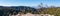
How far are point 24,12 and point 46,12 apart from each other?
483 millimetres

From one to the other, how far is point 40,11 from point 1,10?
0.83 meters

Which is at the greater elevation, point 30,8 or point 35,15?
point 30,8

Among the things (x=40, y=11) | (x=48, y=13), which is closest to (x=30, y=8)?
(x=40, y=11)

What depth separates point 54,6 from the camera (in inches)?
103

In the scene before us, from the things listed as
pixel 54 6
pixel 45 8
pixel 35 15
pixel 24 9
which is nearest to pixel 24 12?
pixel 24 9

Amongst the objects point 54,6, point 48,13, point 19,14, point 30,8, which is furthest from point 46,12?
point 19,14

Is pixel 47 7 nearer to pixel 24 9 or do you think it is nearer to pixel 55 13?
pixel 55 13

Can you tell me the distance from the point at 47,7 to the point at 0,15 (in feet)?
3.30

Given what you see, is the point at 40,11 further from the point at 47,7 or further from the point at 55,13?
the point at 55,13

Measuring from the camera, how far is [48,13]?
2625 millimetres

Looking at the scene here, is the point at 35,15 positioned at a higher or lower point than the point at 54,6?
lower

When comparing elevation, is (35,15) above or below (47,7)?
below

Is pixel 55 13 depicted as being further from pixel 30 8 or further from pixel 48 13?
pixel 30 8

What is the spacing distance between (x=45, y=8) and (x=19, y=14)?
0.57 metres
